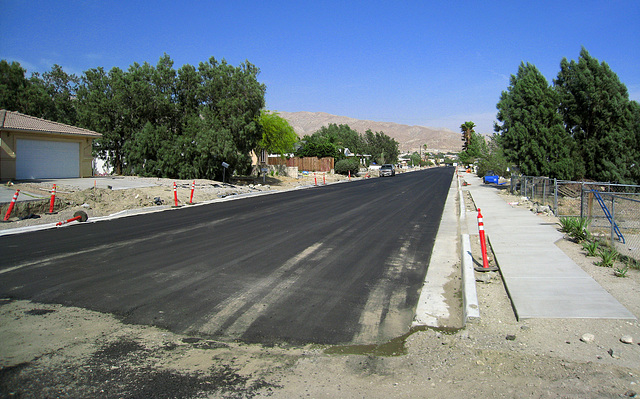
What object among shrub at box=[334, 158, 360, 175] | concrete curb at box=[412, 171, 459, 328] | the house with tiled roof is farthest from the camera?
shrub at box=[334, 158, 360, 175]

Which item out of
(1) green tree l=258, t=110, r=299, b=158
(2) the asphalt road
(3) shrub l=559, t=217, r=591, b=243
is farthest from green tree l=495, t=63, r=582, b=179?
(1) green tree l=258, t=110, r=299, b=158

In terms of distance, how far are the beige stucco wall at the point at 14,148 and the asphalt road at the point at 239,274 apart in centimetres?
1482

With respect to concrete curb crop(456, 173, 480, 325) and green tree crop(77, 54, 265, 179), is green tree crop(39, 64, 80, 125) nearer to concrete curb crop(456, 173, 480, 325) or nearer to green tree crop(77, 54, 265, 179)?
green tree crop(77, 54, 265, 179)

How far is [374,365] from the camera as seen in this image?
4.88 metres

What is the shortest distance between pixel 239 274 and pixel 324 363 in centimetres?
400

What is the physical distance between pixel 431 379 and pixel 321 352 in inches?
50.6

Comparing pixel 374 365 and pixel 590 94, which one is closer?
pixel 374 365

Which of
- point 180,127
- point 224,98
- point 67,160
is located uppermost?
point 224,98

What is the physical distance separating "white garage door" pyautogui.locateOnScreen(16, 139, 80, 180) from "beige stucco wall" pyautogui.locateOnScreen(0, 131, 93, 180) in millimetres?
258

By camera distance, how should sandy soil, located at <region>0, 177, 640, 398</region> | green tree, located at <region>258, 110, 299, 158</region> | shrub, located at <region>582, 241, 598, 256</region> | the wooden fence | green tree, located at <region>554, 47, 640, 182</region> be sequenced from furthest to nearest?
the wooden fence, green tree, located at <region>258, 110, 299, 158</region>, green tree, located at <region>554, 47, 640, 182</region>, shrub, located at <region>582, 241, 598, 256</region>, sandy soil, located at <region>0, 177, 640, 398</region>

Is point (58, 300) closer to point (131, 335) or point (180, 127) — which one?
point (131, 335)

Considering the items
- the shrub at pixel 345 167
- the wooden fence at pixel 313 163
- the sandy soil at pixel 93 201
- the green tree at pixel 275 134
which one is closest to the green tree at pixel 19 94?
the green tree at pixel 275 134

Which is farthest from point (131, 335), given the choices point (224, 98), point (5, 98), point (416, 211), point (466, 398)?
point (5, 98)

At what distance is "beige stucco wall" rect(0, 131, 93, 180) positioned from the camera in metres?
25.6
